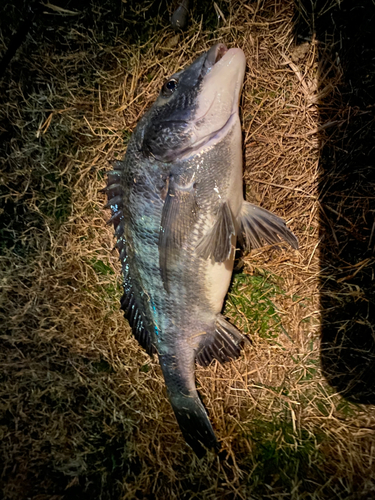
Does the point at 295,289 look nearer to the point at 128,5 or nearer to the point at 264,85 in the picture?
the point at 264,85

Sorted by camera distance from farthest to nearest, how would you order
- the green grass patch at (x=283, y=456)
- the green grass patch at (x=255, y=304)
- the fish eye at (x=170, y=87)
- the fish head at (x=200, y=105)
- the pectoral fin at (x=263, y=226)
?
1. the green grass patch at (x=255, y=304)
2. the green grass patch at (x=283, y=456)
3. the pectoral fin at (x=263, y=226)
4. the fish eye at (x=170, y=87)
5. the fish head at (x=200, y=105)

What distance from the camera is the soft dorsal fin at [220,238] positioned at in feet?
6.58

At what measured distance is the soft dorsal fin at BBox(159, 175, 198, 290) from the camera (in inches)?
78.2

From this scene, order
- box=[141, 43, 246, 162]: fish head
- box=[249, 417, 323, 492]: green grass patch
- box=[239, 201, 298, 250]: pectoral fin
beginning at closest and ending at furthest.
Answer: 1. box=[141, 43, 246, 162]: fish head
2. box=[239, 201, 298, 250]: pectoral fin
3. box=[249, 417, 323, 492]: green grass patch

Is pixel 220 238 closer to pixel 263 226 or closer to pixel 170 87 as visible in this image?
pixel 263 226

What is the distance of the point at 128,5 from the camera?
253 centimetres

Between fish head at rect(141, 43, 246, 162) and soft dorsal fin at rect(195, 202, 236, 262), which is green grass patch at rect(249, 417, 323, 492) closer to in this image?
soft dorsal fin at rect(195, 202, 236, 262)

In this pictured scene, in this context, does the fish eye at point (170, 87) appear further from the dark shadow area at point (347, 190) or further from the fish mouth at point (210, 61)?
the dark shadow area at point (347, 190)

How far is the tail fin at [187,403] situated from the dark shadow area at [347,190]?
0.96m

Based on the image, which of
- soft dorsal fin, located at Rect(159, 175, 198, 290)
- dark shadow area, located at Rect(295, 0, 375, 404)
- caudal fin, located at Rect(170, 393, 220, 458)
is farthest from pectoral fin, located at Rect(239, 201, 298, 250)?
caudal fin, located at Rect(170, 393, 220, 458)

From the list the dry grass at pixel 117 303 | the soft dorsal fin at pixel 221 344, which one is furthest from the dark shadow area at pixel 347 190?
the soft dorsal fin at pixel 221 344

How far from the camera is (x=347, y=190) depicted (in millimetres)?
2152

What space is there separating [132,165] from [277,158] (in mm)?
1043

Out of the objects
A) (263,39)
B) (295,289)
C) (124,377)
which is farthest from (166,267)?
(263,39)
